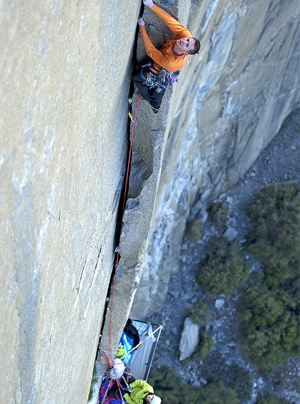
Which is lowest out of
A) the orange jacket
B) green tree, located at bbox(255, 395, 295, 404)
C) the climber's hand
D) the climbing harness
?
green tree, located at bbox(255, 395, 295, 404)

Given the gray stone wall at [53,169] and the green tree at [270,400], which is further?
the green tree at [270,400]

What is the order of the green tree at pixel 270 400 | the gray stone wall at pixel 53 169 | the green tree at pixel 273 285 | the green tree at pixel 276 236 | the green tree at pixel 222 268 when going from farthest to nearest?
the green tree at pixel 276 236 < the green tree at pixel 222 268 < the green tree at pixel 273 285 < the green tree at pixel 270 400 < the gray stone wall at pixel 53 169

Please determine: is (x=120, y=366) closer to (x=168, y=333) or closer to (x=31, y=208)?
(x=31, y=208)

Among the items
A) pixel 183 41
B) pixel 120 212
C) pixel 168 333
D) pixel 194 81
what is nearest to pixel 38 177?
pixel 183 41

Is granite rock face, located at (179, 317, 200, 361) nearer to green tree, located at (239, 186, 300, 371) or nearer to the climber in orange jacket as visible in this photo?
green tree, located at (239, 186, 300, 371)

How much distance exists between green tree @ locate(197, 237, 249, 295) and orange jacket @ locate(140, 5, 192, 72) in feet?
26.9

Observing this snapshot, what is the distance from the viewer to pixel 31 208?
7.36 ft

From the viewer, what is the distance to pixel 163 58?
13.9 feet

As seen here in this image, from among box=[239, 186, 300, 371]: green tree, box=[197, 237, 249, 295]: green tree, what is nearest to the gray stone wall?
box=[197, 237, 249, 295]: green tree

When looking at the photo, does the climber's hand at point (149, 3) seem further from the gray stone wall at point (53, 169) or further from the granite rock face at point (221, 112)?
the granite rock face at point (221, 112)

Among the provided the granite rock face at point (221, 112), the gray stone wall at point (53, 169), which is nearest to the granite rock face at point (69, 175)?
the gray stone wall at point (53, 169)

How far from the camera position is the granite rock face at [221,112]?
8.16 metres

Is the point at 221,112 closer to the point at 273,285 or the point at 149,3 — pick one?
the point at 273,285

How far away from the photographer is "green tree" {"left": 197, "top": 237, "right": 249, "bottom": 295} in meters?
11.9
